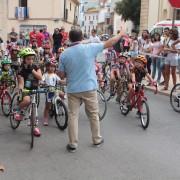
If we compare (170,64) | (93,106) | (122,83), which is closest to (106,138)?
(93,106)

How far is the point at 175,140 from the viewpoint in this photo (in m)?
7.70

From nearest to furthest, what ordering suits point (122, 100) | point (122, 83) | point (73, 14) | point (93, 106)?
point (93, 106) < point (122, 100) < point (122, 83) < point (73, 14)

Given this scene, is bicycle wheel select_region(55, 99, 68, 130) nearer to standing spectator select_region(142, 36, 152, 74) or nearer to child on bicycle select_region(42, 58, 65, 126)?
child on bicycle select_region(42, 58, 65, 126)

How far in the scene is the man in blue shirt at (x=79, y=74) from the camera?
22.3 ft

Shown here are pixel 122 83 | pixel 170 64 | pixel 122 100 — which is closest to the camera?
pixel 122 100

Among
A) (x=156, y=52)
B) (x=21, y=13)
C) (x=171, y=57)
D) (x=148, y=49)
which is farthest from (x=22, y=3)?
(x=171, y=57)

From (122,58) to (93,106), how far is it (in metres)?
4.52

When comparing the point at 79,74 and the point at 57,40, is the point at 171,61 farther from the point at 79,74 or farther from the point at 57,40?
the point at 57,40

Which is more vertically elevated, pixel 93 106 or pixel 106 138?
pixel 93 106

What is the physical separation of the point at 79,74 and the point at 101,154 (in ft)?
4.10

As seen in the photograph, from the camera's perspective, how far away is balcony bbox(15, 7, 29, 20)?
173 feet

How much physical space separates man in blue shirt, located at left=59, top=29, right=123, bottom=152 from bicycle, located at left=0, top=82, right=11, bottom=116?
8.67 ft

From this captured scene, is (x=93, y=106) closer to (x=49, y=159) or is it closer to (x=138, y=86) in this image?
(x=49, y=159)

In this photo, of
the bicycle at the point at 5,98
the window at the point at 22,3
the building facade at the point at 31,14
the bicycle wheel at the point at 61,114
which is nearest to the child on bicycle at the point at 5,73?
the bicycle at the point at 5,98
